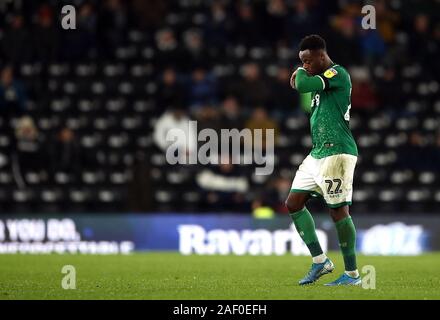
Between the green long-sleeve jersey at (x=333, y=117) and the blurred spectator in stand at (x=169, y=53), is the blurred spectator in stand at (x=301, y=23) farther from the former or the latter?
the green long-sleeve jersey at (x=333, y=117)

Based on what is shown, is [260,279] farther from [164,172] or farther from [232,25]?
[232,25]

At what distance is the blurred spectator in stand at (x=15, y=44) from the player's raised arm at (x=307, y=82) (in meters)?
13.1

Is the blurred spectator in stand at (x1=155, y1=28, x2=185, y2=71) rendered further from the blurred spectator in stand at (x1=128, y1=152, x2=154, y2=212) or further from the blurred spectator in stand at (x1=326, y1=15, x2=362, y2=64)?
the blurred spectator in stand at (x1=128, y1=152, x2=154, y2=212)

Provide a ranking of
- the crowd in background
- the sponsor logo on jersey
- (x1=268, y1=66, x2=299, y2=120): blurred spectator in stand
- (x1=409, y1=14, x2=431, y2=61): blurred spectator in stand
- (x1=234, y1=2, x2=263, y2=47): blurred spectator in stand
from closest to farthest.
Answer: the sponsor logo on jersey < the crowd in background < (x1=268, y1=66, x2=299, y2=120): blurred spectator in stand < (x1=234, y1=2, x2=263, y2=47): blurred spectator in stand < (x1=409, y1=14, x2=431, y2=61): blurred spectator in stand

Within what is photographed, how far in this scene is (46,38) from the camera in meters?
22.5

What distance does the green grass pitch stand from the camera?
9602 millimetres

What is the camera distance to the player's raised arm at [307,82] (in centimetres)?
1012

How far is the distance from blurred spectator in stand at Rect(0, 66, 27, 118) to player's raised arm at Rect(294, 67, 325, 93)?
1208 centimetres

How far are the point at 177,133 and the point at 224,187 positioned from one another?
4.62 feet

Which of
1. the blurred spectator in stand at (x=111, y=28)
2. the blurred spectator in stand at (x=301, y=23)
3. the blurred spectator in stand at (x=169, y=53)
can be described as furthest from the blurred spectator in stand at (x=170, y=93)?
the blurred spectator in stand at (x=301, y=23)

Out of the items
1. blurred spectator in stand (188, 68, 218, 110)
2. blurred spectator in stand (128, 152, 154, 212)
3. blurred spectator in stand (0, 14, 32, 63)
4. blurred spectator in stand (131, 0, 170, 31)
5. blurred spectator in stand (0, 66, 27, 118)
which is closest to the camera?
blurred spectator in stand (128, 152, 154, 212)

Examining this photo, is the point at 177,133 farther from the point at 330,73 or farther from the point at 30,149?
the point at 330,73

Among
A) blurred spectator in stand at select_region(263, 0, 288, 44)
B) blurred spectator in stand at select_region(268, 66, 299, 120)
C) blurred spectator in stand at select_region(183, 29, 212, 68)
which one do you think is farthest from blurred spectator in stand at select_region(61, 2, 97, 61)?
blurred spectator in stand at select_region(268, 66, 299, 120)

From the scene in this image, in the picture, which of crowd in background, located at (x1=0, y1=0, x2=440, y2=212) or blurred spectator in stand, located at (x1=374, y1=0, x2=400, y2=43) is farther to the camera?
blurred spectator in stand, located at (x1=374, y1=0, x2=400, y2=43)
